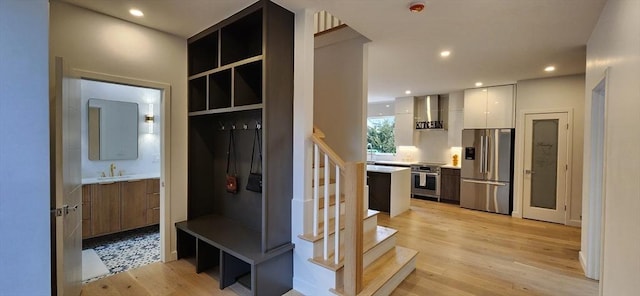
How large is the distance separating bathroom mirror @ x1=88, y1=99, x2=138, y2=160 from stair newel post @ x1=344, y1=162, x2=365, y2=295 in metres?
3.94

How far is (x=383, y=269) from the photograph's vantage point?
2.61 metres

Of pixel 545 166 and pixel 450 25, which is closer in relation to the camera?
pixel 450 25

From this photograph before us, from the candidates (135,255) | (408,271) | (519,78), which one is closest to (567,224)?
(519,78)

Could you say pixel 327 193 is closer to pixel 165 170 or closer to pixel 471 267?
pixel 165 170

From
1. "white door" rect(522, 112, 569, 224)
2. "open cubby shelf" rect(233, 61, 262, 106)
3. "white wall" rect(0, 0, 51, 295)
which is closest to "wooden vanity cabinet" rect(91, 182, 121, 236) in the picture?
"open cubby shelf" rect(233, 61, 262, 106)

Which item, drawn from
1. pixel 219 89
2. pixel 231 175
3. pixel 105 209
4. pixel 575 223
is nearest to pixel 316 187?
pixel 231 175

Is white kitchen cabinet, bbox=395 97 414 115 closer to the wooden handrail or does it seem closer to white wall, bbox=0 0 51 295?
the wooden handrail

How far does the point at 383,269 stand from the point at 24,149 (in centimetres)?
262

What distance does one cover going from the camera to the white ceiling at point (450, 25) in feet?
7.76

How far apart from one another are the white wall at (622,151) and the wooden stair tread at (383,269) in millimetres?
1492

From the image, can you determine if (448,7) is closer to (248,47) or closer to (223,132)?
(248,47)

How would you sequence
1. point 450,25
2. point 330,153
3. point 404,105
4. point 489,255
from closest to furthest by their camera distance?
point 330,153 → point 450,25 → point 489,255 → point 404,105

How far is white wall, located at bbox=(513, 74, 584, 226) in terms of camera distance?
4582 mm

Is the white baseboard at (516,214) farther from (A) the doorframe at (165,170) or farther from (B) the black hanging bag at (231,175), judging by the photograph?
(A) the doorframe at (165,170)
